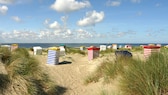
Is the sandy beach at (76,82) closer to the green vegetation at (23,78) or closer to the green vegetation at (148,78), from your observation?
the green vegetation at (148,78)

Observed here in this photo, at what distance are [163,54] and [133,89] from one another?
1.23 meters

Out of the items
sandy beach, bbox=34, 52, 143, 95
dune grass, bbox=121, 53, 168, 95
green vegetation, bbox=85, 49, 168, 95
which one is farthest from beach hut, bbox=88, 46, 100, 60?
dune grass, bbox=121, 53, 168, 95

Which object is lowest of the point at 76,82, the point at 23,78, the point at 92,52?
the point at 76,82

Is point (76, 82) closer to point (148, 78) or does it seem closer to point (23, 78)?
point (23, 78)

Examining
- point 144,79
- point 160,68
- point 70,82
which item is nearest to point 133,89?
point 144,79

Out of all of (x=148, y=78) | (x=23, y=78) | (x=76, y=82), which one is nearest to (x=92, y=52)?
(x=76, y=82)

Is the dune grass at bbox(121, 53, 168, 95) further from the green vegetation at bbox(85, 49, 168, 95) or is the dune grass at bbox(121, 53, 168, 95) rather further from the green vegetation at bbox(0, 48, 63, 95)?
the green vegetation at bbox(0, 48, 63, 95)

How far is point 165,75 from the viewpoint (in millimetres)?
6508

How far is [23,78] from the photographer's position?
8438 millimetres

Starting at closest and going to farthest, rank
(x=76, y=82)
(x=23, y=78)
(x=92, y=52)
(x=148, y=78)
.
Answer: (x=148, y=78) < (x=23, y=78) < (x=76, y=82) < (x=92, y=52)

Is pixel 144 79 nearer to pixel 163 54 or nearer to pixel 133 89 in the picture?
pixel 133 89

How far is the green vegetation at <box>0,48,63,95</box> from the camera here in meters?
8.13

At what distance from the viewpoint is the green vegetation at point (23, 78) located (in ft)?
26.7

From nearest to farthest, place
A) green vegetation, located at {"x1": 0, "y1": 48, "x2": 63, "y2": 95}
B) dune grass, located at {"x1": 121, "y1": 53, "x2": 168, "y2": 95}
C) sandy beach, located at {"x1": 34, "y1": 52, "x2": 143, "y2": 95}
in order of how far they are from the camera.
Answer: dune grass, located at {"x1": 121, "y1": 53, "x2": 168, "y2": 95} < green vegetation, located at {"x1": 0, "y1": 48, "x2": 63, "y2": 95} < sandy beach, located at {"x1": 34, "y1": 52, "x2": 143, "y2": 95}
